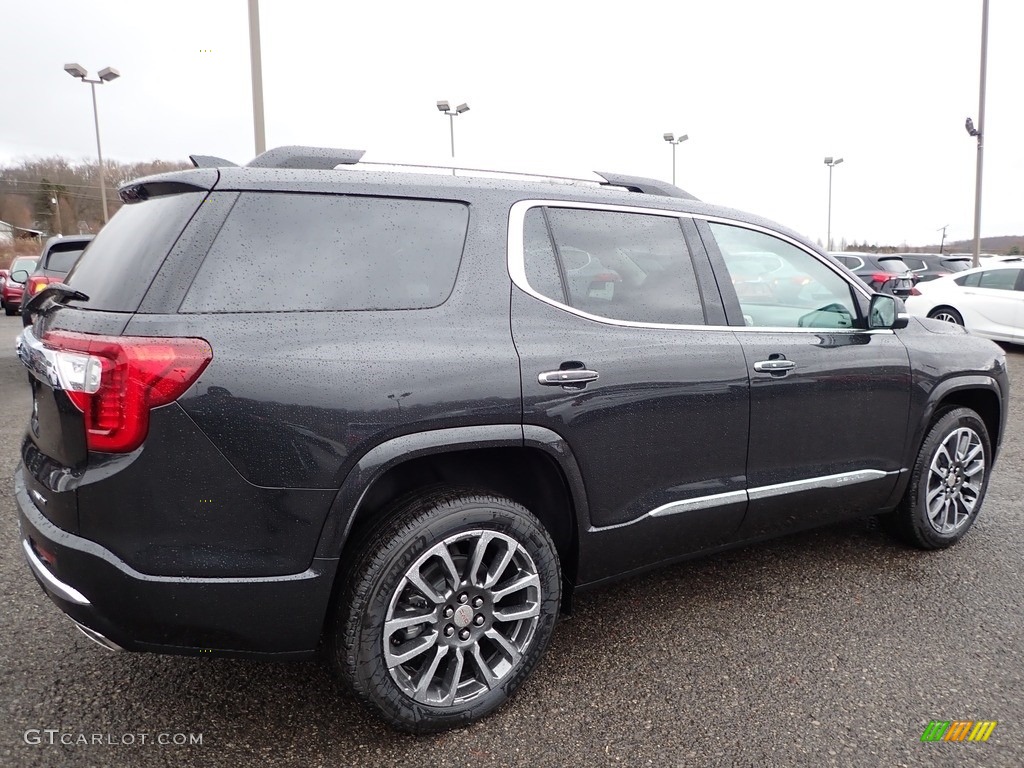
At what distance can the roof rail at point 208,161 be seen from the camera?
8.17ft

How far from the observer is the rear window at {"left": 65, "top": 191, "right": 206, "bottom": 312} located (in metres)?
2.09

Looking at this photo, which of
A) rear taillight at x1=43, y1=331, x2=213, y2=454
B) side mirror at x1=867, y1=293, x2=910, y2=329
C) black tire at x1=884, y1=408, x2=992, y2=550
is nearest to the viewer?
rear taillight at x1=43, y1=331, x2=213, y2=454

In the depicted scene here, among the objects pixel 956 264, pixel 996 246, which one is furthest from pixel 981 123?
pixel 996 246

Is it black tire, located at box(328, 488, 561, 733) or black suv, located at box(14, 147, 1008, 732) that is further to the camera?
black tire, located at box(328, 488, 561, 733)

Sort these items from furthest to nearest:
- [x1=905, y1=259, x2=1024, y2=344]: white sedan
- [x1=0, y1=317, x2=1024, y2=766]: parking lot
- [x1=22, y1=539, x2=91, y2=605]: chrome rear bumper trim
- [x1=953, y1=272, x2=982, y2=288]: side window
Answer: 1. [x1=953, y1=272, x2=982, y2=288]: side window
2. [x1=905, y1=259, x2=1024, y2=344]: white sedan
3. [x1=0, y1=317, x2=1024, y2=766]: parking lot
4. [x1=22, y1=539, x2=91, y2=605]: chrome rear bumper trim

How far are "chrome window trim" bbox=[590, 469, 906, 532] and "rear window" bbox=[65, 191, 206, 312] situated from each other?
64.7 inches

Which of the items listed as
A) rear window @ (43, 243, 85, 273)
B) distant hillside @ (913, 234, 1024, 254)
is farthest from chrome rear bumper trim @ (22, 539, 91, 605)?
distant hillside @ (913, 234, 1024, 254)

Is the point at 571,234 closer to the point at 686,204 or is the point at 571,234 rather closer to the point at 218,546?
the point at 686,204

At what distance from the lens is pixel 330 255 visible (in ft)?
7.44

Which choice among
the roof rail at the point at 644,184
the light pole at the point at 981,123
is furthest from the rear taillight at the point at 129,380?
the light pole at the point at 981,123

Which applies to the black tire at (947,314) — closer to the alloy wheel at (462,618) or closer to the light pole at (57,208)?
the alloy wheel at (462,618)

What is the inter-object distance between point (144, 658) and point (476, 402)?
1.70 m

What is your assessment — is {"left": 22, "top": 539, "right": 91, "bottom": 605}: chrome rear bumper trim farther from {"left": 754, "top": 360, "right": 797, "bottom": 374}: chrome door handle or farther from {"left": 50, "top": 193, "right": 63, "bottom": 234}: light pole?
{"left": 50, "top": 193, "right": 63, "bottom": 234}: light pole

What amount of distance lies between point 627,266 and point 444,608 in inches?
55.7
